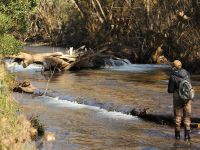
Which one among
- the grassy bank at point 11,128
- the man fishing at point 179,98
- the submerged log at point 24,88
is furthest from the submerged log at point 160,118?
the submerged log at point 24,88

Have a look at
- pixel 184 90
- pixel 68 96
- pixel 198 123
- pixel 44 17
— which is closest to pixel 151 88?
pixel 68 96

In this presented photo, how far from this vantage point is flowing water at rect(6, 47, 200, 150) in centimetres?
1392

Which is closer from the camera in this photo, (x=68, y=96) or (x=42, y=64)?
(x=68, y=96)

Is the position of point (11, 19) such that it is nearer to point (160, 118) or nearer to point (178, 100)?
point (160, 118)

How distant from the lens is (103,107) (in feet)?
66.3

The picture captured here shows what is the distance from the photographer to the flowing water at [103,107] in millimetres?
13922

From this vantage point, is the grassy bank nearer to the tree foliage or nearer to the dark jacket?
the dark jacket

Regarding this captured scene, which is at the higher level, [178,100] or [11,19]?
[11,19]

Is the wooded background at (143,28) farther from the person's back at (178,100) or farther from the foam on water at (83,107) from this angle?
the person's back at (178,100)

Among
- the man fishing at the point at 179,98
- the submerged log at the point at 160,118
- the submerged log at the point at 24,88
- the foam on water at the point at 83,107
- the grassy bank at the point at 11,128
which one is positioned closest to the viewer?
the grassy bank at the point at 11,128

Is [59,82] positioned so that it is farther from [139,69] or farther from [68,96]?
[139,69]

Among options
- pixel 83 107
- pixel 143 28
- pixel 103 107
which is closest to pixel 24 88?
pixel 83 107

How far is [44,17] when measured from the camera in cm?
7731

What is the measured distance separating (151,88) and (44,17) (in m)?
52.8
